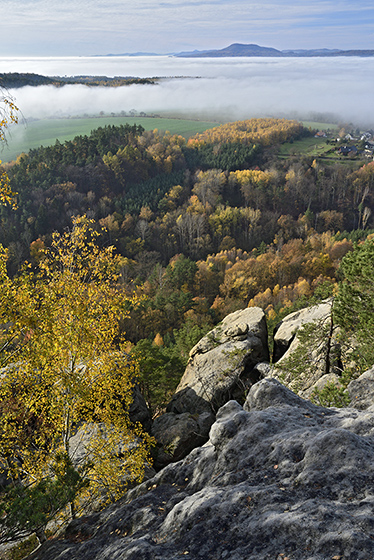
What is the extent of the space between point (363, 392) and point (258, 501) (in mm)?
7994

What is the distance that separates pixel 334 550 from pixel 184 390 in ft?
81.3

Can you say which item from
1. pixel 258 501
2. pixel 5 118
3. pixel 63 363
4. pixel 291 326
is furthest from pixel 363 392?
pixel 291 326

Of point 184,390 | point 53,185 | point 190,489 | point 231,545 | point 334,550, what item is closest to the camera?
point 334,550

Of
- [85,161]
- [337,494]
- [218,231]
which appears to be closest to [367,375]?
[337,494]

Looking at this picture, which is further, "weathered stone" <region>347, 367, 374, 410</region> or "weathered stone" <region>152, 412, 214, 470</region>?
"weathered stone" <region>152, 412, 214, 470</region>

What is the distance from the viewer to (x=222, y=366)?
29375 millimetres

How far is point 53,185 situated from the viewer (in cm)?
13262

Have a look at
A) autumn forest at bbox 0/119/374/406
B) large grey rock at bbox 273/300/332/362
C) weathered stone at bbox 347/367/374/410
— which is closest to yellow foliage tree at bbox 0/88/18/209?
weathered stone at bbox 347/367/374/410

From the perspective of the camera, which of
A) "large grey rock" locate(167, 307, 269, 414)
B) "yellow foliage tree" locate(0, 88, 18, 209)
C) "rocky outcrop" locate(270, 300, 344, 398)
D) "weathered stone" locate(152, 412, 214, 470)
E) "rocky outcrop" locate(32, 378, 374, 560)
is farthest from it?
"large grey rock" locate(167, 307, 269, 414)

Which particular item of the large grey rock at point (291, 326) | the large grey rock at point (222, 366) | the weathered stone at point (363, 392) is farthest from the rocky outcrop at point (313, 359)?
the large grey rock at point (222, 366)

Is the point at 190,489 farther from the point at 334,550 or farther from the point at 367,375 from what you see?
the point at 367,375

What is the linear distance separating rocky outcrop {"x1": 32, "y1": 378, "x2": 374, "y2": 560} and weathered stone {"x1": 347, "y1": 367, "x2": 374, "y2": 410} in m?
1.93

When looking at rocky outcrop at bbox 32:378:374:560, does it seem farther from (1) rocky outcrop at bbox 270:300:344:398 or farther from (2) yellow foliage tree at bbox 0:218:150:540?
(1) rocky outcrop at bbox 270:300:344:398

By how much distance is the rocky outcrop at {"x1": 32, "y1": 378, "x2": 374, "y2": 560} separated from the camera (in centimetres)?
650
